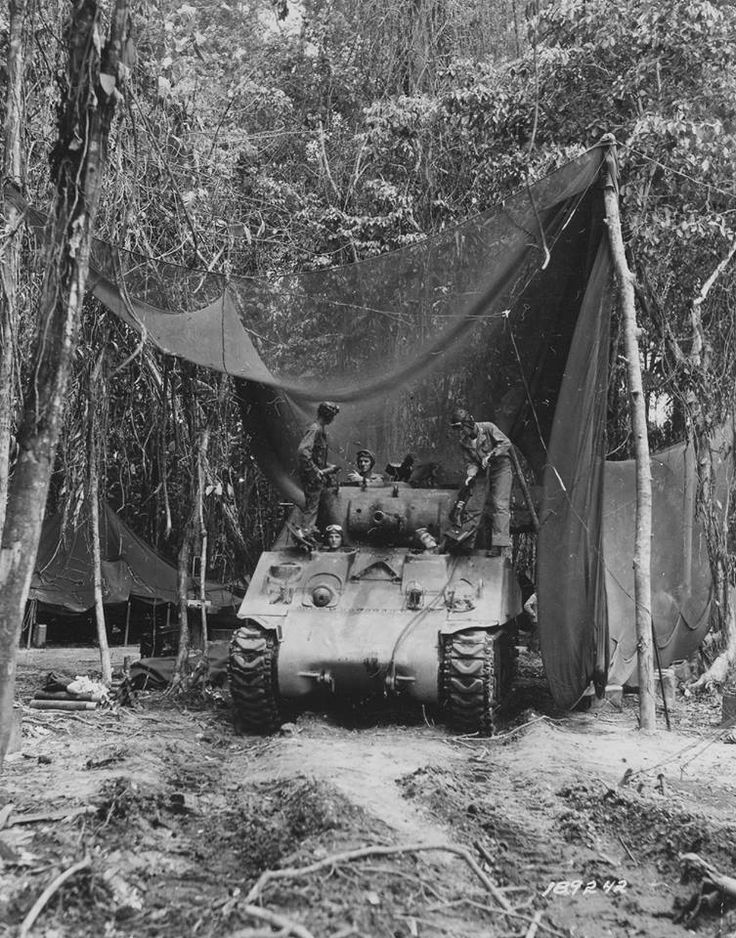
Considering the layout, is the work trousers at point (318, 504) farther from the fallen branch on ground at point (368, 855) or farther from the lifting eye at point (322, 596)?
the fallen branch on ground at point (368, 855)

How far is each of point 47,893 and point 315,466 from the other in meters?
5.13


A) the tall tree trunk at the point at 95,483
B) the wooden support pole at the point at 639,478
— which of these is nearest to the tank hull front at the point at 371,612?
the wooden support pole at the point at 639,478

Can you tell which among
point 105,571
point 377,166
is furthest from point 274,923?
point 377,166

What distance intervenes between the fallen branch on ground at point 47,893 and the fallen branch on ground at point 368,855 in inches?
25.0

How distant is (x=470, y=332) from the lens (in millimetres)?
7844

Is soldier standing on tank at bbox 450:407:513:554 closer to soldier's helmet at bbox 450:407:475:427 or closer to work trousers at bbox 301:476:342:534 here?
soldier's helmet at bbox 450:407:475:427

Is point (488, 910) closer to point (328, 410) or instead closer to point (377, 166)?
point (328, 410)

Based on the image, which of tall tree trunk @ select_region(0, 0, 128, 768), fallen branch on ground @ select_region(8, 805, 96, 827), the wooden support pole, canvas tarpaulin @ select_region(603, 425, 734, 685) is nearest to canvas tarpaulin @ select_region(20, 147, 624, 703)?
the wooden support pole

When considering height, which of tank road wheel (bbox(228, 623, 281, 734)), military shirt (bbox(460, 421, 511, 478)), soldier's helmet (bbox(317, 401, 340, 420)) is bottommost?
tank road wheel (bbox(228, 623, 281, 734))

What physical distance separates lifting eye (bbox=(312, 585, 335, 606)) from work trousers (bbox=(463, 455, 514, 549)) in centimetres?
117

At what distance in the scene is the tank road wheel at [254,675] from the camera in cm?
706

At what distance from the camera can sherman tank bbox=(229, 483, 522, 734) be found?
693cm

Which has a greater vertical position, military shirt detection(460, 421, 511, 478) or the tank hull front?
military shirt detection(460, 421, 511, 478)

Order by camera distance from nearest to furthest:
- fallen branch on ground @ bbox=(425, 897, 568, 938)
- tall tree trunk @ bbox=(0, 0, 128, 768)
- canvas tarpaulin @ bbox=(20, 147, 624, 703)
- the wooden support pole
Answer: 1. fallen branch on ground @ bbox=(425, 897, 568, 938)
2. tall tree trunk @ bbox=(0, 0, 128, 768)
3. the wooden support pole
4. canvas tarpaulin @ bbox=(20, 147, 624, 703)
